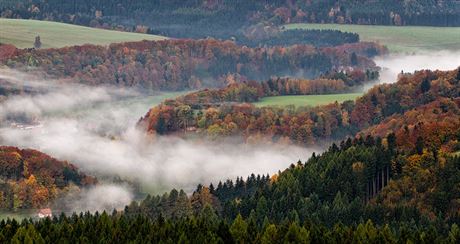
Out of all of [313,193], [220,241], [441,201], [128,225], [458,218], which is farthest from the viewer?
[313,193]

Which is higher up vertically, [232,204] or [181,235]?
[181,235]

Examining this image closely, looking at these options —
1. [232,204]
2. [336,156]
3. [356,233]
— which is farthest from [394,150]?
[356,233]

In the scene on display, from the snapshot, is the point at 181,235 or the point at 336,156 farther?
the point at 336,156

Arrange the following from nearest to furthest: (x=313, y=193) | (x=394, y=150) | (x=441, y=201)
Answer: (x=441, y=201)
(x=313, y=193)
(x=394, y=150)

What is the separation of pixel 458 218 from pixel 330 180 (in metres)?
28.0

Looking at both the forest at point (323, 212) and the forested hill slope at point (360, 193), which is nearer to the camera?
the forest at point (323, 212)

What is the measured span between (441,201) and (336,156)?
3111 centimetres

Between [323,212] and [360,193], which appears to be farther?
[360,193]

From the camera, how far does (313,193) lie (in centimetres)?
17400

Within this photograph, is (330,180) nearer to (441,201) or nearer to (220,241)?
(441,201)

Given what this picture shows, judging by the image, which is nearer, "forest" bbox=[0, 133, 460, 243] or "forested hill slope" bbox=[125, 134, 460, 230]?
"forest" bbox=[0, 133, 460, 243]

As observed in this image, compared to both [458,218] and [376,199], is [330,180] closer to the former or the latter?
[376,199]

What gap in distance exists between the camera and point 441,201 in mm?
161250

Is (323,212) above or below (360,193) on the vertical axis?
above
